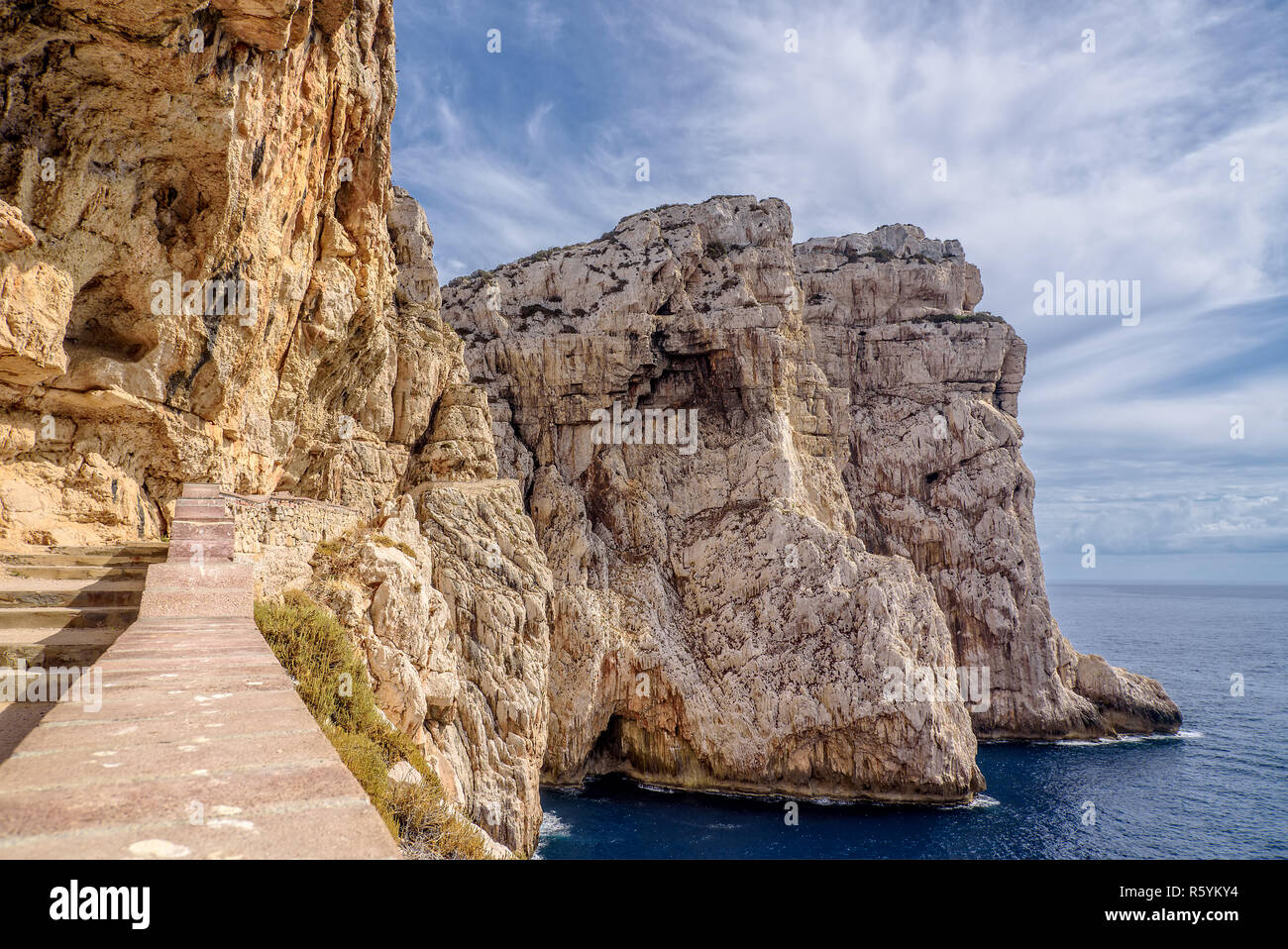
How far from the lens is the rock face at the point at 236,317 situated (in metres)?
10.6

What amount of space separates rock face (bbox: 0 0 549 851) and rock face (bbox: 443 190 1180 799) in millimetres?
8074

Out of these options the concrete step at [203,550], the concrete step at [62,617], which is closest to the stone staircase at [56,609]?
the concrete step at [62,617]

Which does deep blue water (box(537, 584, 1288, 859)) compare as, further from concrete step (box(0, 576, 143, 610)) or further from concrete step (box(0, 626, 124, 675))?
concrete step (box(0, 626, 124, 675))

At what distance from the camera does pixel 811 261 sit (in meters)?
57.6

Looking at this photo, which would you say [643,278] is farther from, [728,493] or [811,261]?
[811,261]

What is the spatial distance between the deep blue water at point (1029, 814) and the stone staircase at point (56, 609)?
2017cm

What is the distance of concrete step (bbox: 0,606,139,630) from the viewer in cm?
718

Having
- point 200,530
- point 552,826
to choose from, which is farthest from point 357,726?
point 552,826

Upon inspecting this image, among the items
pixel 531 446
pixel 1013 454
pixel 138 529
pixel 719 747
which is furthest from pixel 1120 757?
pixel 138 529

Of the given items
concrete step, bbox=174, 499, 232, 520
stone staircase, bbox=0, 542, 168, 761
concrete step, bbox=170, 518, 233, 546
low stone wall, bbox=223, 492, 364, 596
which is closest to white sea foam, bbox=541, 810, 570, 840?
low stone wall, bbox=223, 492, 364, 596

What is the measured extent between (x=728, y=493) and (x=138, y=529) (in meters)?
30.6

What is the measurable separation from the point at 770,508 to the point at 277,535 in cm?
2898

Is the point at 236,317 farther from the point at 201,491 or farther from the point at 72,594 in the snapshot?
the point at 72,594

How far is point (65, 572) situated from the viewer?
880cm
